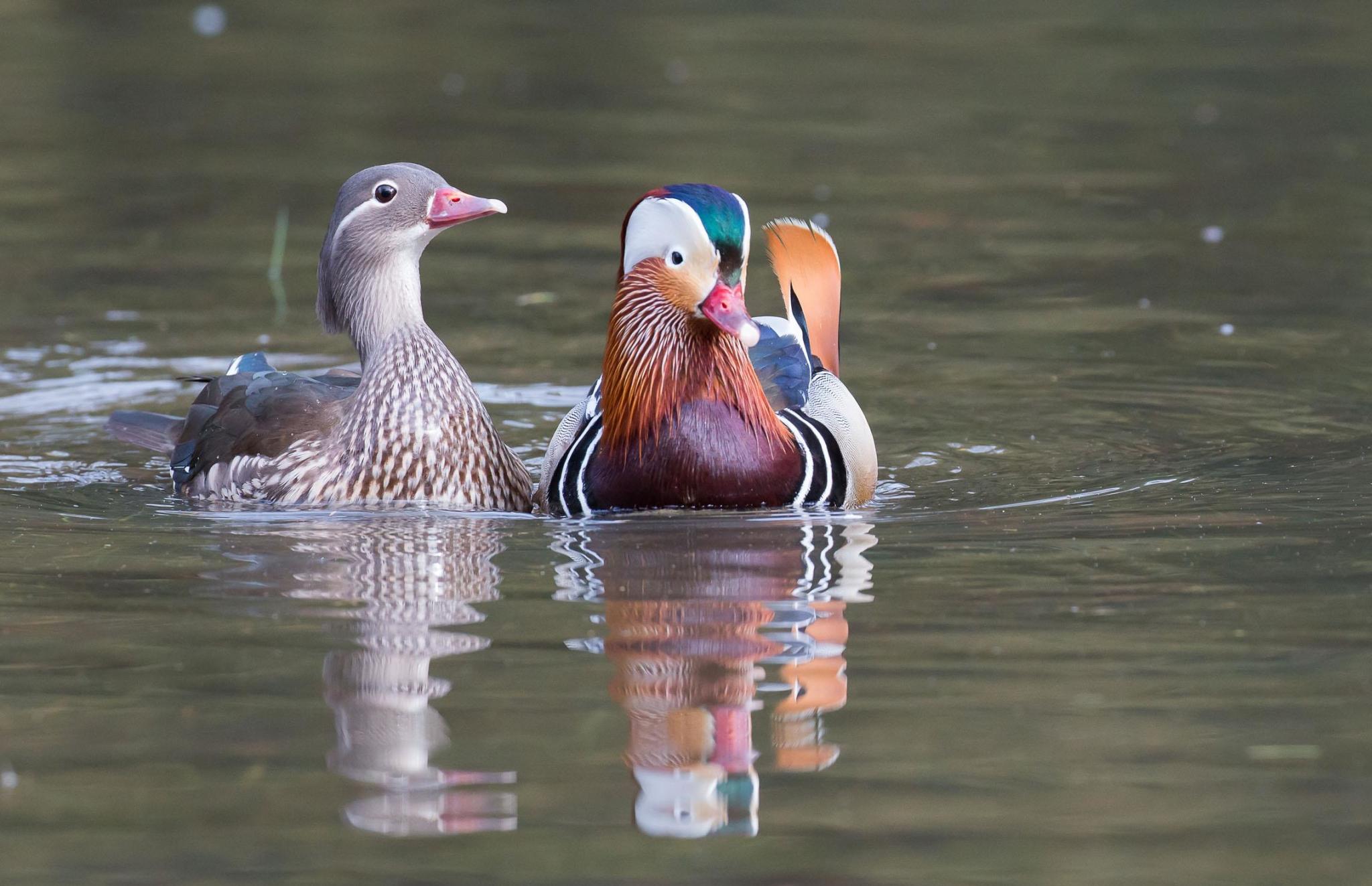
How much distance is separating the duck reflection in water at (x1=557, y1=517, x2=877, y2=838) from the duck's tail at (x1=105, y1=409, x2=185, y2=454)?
79.0 inches

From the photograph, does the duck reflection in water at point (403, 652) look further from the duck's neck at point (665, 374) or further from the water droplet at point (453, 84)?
the water droplet at point (453, 84)

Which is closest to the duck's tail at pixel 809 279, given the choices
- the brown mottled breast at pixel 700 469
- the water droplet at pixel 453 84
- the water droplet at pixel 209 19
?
the brown mottled breast at pixel 700 469

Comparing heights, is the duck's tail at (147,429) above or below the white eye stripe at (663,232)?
below

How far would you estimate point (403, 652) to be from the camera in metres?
4.39

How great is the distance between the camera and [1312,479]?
6223mm

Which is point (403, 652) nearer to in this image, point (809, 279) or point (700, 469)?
point (700, 469)

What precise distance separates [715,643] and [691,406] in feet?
5.40

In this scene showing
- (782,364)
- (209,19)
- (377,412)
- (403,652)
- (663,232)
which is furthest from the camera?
(209,19)

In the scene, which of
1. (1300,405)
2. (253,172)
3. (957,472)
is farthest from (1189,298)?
(253,172)

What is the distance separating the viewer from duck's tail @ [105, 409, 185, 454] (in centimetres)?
709

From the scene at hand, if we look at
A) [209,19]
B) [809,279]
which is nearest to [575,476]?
[809,279]

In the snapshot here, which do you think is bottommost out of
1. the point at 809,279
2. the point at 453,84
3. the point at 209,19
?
the point at 809,279

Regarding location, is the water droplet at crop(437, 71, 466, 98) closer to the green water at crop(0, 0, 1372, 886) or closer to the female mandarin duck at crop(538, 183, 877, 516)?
the green water at crop(0, 0, 1372, 886)

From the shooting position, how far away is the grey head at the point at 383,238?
6.30m
